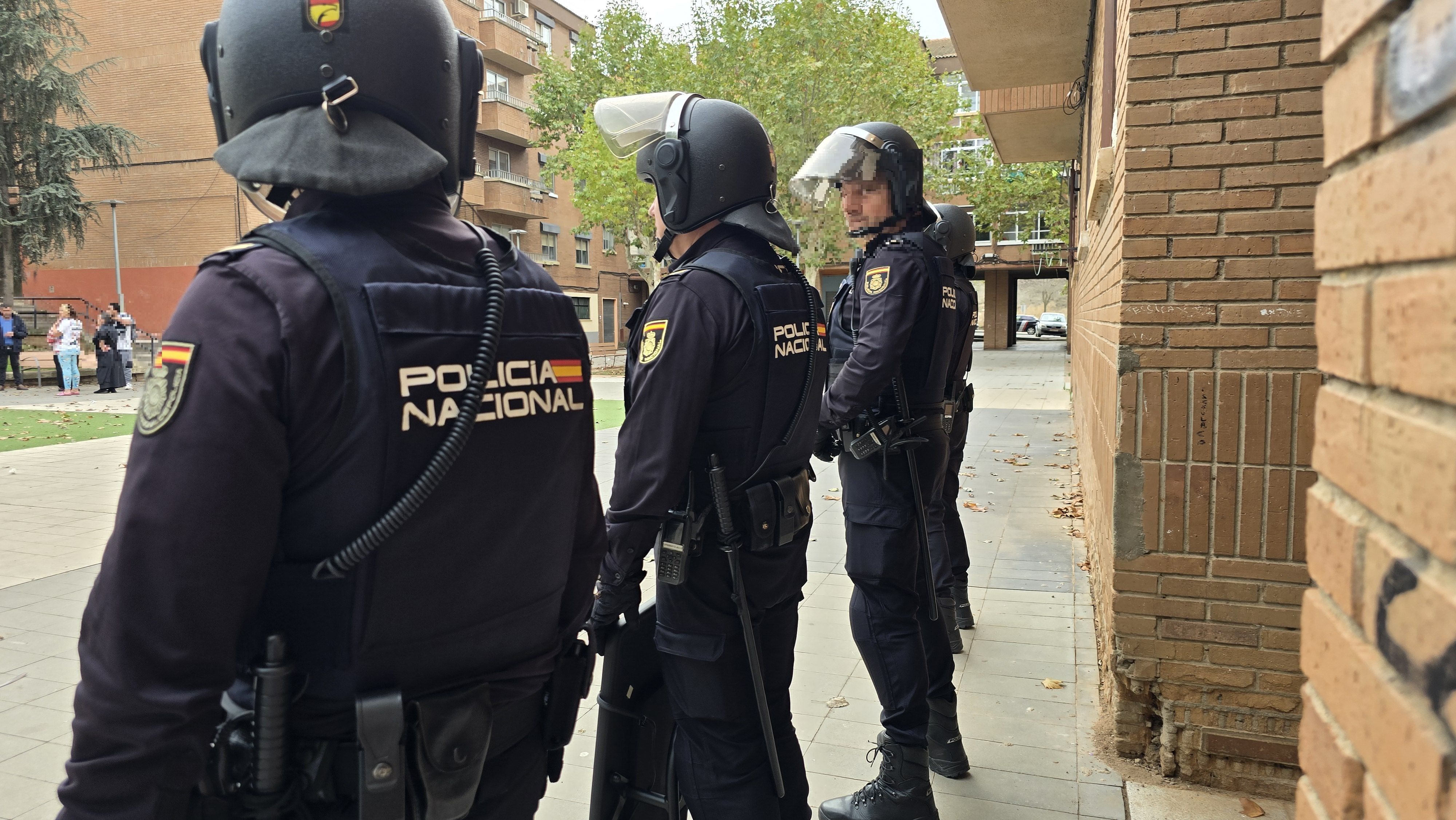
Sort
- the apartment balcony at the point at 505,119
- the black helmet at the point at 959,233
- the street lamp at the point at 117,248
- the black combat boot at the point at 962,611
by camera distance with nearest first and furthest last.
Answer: the black combat boot at the point at 962,611 < the black helmet at the point at 959,233 < the street lamp at the point at 117,248 < the apartment balcony at the point at 505,119

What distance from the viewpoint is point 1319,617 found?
1.01 m

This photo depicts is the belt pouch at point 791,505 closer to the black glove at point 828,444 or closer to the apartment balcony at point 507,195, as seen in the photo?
the black glove at point 828,444

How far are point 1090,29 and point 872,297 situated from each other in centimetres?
549

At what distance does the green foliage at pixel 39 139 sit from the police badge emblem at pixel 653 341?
2828 centimetres

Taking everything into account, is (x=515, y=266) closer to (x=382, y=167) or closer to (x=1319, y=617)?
(x=382, y=167)

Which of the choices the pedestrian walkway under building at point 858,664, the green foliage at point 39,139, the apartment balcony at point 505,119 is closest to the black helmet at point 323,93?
the pedestrian walkway under building at point 858,664

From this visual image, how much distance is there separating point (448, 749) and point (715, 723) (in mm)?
1032

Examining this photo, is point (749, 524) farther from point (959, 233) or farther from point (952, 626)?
point (959, 233)

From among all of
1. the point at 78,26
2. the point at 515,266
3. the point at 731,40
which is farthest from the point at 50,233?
the point at 515,266

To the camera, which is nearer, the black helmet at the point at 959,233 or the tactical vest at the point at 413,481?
the tactical vest at the point at 413,481

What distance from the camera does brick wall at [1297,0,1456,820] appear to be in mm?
704

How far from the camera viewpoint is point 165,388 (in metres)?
1.31

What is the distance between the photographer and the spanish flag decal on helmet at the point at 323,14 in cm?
151

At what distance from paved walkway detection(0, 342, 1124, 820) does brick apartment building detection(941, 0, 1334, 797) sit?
1.56ft
